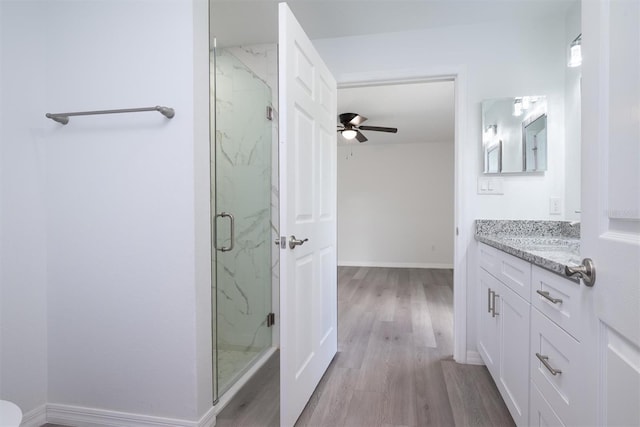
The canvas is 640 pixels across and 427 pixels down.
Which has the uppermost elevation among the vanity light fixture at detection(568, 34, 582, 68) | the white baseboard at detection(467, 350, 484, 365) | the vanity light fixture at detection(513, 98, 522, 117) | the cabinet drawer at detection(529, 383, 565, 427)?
the vanity light fixture at detection(568, 34, 582, 68)

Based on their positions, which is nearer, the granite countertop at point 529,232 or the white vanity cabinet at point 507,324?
the white vanity cabinet at point 507,324

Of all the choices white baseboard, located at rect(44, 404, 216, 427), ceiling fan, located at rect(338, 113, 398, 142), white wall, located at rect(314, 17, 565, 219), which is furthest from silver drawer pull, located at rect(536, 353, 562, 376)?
ceiling fan, located at rect(338, 113, 398, 142)

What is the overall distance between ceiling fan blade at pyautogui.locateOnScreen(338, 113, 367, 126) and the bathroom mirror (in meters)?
1.89

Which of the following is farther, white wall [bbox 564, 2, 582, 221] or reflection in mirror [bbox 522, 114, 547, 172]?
reflection in mirror [bbox 522, 114, 547, 172]

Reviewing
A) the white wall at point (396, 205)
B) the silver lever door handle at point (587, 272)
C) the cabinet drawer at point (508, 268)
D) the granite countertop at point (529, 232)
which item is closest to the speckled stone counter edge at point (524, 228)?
the granite countertop at point (529, 232)

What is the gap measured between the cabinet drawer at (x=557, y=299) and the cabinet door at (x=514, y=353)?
132 millimetres

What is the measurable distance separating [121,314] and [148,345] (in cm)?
20

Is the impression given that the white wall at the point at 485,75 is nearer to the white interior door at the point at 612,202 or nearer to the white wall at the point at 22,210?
the white interior door at the point at 612,202

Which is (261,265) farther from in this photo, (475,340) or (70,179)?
(475,340)

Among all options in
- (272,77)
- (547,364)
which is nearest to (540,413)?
Result: (547,364)

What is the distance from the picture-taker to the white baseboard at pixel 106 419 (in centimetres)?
156

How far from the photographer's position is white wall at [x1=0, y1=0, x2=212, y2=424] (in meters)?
1.54

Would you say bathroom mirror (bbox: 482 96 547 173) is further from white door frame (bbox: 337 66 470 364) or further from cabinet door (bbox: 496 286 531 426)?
cabinet door (bbox: 496 286 531 426)

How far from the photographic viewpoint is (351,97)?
3.92m
